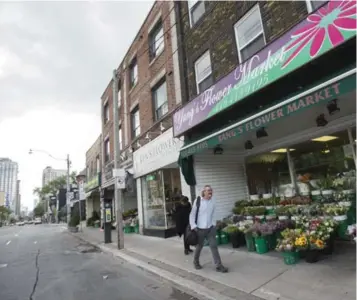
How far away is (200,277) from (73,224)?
20745 mm

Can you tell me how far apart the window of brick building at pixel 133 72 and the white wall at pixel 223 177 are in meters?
8.31

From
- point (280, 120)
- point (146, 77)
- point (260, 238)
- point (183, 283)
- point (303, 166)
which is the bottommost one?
point (183, 283)

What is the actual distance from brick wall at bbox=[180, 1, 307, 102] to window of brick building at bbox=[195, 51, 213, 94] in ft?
0.54

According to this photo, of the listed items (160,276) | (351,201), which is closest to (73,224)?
(160,276)

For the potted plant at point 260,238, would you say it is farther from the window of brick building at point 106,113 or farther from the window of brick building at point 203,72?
the window of brick building at point 106,113

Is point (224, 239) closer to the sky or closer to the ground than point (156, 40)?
closer to the ground

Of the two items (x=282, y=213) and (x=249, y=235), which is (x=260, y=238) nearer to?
(x=249, y=235)

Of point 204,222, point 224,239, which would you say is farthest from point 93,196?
point 204,222

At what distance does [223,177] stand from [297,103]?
559 cm

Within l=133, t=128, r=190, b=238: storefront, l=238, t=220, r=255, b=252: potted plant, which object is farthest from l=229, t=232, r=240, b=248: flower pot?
l=133, t=128, r=190, b=238: storefront

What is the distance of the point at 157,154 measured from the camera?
13.1 meters

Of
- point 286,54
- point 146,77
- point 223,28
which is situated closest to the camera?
point 286,54

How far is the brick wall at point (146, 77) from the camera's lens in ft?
44.2

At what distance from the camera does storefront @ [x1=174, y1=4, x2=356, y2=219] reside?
603 cm
